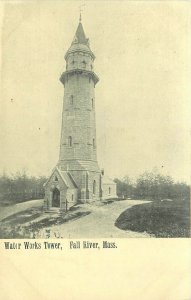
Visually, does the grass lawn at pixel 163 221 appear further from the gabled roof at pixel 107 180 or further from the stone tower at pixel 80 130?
the stone tower at pixel 80 130

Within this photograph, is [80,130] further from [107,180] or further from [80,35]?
[80,35]

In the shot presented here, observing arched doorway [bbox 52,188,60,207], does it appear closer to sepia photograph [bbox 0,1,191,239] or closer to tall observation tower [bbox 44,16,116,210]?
tall observation tower [bbox 44,16,116,210]

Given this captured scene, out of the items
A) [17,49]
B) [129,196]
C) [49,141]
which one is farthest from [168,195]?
[17,49]

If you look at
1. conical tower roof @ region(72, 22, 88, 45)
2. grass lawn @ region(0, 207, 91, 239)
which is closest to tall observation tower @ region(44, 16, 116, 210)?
grass lawn @ region(0, 207, 91, 239)

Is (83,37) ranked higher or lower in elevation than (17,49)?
higher
